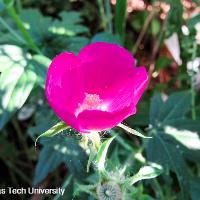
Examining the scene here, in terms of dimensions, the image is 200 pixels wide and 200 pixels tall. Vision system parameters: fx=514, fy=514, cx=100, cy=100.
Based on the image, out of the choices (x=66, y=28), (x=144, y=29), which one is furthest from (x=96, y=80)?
(x=144, y=29)

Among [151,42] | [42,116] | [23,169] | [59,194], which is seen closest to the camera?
[59,194]

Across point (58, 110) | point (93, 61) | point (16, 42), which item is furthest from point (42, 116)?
point (58, 110)

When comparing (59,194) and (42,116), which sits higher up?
(59,194)

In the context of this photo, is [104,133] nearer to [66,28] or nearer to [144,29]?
[66,28]

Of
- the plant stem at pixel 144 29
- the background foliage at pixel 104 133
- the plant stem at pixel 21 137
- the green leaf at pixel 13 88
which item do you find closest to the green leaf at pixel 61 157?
the background foliage at pixel 104 133

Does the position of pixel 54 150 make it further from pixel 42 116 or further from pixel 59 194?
pixel 42 116

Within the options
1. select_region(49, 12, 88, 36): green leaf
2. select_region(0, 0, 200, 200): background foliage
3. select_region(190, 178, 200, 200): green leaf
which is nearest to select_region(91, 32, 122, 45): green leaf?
select_region(0, 0, 200, 200): background foliage

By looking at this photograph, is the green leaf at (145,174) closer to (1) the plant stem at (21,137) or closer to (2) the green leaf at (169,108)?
(2) the green leaf at (169,108)
